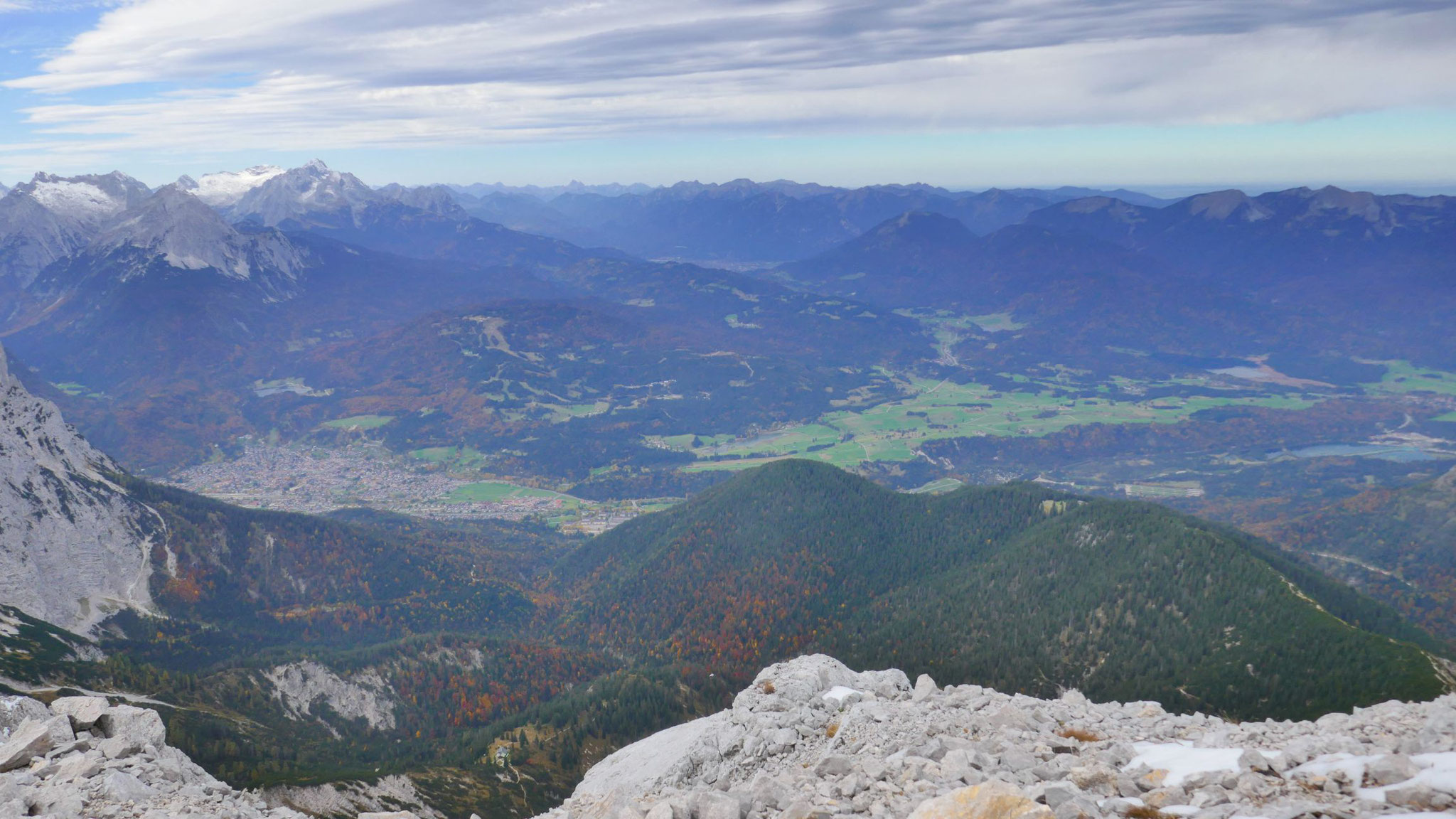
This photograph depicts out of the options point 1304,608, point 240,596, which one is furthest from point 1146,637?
point 240,596

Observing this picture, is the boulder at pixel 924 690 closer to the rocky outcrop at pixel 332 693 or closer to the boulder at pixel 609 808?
the boulder at pixel 609 808

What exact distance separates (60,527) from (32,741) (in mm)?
149192

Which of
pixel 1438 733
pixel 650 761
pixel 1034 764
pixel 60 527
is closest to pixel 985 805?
pixel 1034 764

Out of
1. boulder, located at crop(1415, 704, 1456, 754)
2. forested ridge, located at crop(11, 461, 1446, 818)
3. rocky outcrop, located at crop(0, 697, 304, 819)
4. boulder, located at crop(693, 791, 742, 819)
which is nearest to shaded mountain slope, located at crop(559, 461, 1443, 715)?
forested ridge, located at crop(11, 461, 1446, 818)

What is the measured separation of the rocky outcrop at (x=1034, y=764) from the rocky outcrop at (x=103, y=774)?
1583 centimetres

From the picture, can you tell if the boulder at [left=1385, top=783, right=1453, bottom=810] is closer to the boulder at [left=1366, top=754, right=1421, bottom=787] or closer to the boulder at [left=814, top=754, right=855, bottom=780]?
the boulder at [left=1366, top=754, right=1421, bottom=787]

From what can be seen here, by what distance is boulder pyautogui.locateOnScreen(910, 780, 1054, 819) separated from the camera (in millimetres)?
23456

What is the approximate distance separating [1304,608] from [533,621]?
144767mm

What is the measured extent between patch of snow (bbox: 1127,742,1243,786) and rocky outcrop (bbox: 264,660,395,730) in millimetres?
120398

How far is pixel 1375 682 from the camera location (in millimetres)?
90375

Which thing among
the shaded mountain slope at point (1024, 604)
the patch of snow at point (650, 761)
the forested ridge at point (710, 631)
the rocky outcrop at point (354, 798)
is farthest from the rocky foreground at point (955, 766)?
the shaded mountain slope at point (1024, 604)

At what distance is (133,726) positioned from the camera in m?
38.5

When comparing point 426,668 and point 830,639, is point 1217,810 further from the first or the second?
point 426,668

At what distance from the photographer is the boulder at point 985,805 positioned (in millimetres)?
23456
